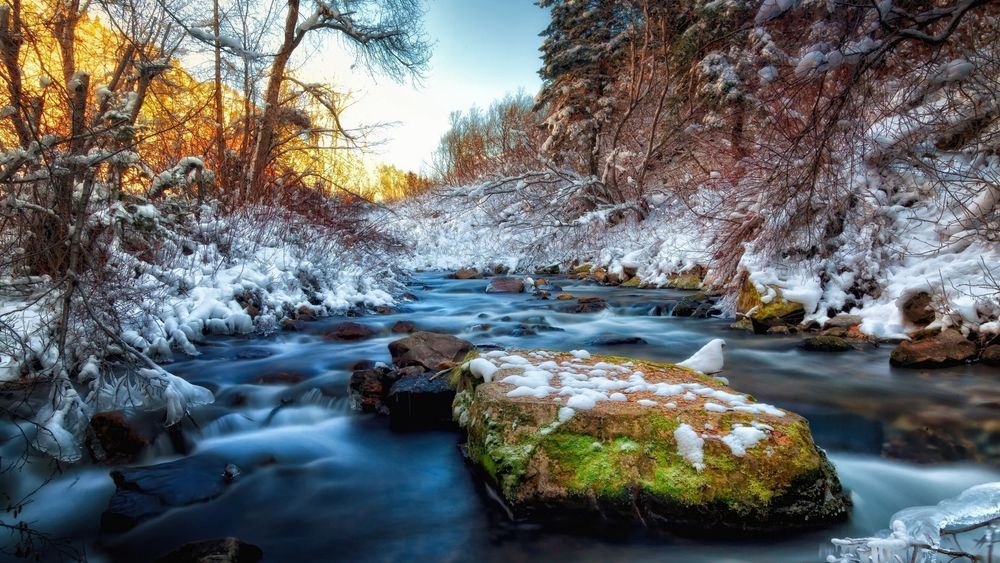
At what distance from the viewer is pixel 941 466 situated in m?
3.09

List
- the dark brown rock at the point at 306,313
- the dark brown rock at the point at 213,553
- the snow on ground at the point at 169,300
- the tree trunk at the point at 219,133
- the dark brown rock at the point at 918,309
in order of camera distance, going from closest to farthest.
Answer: the dark brown rock at the point at 213,553 → the snow on ground at the point at 169,300 → the dark brown rock at the point at 918,309 → the dark brown rock at the point at 306,313 → the tree trunk at the point at 219,133

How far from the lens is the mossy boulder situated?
7.52 feet

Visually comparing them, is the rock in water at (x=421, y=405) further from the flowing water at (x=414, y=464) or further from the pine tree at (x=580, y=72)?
the pine tree at (x=580, y=72)

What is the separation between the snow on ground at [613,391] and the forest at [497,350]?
0.06ft

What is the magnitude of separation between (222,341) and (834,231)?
305 inches

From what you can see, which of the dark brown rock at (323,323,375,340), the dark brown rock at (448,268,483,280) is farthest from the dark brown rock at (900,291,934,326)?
the dark brown rock at (448,268,483,280)

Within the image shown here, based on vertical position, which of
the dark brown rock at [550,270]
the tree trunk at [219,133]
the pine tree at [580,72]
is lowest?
the dark brown rock at [550,270]

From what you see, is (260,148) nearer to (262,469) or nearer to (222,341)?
(222,341)

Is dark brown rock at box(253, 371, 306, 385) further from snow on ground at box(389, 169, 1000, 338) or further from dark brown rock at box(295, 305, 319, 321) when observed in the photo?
snow on ground at box(389, 169, 1000, 338)

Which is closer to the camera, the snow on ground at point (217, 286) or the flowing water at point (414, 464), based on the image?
the flowing water at point (414, 464)

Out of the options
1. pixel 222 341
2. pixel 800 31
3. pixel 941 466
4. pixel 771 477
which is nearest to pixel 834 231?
pixel 800 31

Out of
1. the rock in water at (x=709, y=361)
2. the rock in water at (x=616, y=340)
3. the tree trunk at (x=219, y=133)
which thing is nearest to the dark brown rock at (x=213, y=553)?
the rock in water at (x=709, y=361)

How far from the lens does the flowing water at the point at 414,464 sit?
239 centimetres

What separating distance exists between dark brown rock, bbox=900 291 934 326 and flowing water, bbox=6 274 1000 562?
0.46 metres
